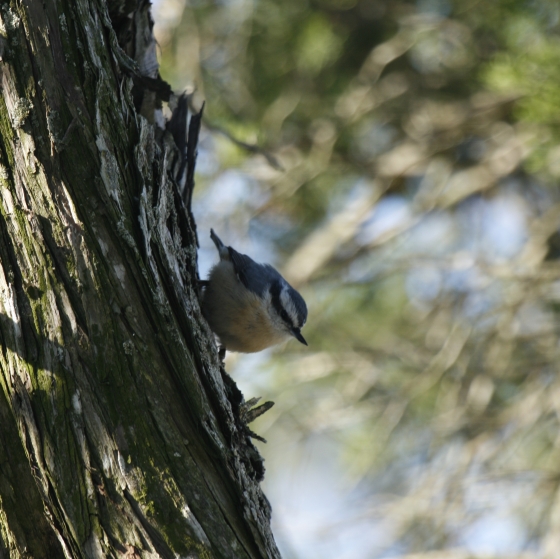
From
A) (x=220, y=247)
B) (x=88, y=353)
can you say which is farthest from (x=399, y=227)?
(x=88, y=353)

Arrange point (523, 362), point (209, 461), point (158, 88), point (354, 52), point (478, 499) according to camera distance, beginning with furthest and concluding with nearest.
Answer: point (354, 52) → point (523, 362) → point (478, 499) → point (158, 88) → point (209, 461)

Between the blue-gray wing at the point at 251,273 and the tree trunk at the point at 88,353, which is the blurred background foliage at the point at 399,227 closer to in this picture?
the blue-gray wing at the point at 251,273

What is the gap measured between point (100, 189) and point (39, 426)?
623 millimetres

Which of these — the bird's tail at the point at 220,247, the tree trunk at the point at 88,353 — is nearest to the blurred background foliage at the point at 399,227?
the bird's tail at the point at 220,247

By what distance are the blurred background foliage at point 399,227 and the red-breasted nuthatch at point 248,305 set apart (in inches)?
34.8

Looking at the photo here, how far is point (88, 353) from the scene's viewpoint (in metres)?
1.70

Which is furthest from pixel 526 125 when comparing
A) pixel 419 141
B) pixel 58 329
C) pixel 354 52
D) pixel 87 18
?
pixel 58 329

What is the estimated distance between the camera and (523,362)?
4.77m

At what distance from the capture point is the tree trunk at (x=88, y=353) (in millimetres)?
1673

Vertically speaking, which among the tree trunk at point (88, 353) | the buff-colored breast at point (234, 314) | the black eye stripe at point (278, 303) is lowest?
the tree trunk at point (88, 353)

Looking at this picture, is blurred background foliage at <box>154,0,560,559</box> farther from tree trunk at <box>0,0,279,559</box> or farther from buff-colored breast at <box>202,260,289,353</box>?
tree trunk at <box>0,0,279,559</box>

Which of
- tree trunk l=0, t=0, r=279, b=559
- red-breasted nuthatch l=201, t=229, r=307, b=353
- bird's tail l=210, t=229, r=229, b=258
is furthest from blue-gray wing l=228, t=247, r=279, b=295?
tree trunk l=0, t=0, r=279, b=559

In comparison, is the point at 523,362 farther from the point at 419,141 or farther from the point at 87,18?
the point at 87,18

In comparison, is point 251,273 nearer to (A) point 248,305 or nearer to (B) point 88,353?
(A) point 248,305
